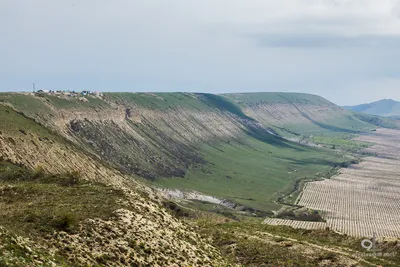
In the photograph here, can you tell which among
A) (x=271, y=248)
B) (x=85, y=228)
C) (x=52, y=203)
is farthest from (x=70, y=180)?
(x=271, y=248)

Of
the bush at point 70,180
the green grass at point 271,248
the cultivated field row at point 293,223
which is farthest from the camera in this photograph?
the cultivated field row at point 293,223

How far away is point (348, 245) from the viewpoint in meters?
61.1

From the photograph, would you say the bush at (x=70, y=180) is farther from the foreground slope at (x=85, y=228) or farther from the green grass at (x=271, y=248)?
the green grass at (x=271, y=248)

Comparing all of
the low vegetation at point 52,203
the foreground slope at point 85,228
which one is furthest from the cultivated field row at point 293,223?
the foreground slope at point 85,228

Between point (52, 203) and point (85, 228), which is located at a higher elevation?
point (52, 203)

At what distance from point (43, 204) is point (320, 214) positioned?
474ft

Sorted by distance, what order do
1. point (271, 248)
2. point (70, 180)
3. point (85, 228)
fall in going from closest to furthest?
point (85, 228) < point (271, 248) < point (70, 180)

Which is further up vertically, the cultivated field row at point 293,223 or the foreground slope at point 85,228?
the foreground slope at point 85,228

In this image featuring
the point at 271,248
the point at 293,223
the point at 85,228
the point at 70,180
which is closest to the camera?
the point at 85,228

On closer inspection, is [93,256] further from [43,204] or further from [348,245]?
[348,245]

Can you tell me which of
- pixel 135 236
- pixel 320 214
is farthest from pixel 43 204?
pixel 320 214

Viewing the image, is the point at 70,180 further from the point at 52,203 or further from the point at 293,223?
the point at 293,223

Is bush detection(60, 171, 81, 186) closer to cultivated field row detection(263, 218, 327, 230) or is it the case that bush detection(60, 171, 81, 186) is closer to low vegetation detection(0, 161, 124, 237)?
low vegetation detection(0, 161, 124, 237)

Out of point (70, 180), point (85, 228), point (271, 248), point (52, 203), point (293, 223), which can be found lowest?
point (293, 223)
